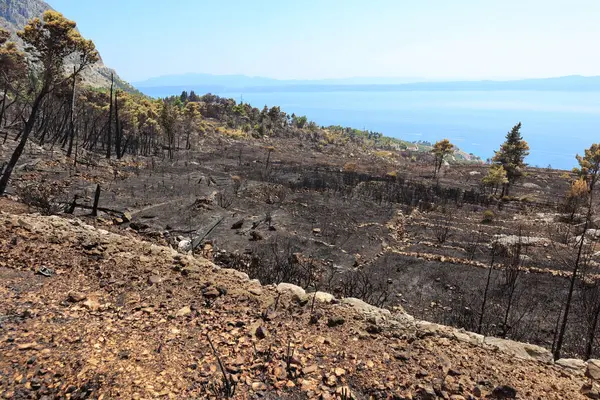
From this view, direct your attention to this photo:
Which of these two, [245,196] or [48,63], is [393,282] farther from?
[48,63]

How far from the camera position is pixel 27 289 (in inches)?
248

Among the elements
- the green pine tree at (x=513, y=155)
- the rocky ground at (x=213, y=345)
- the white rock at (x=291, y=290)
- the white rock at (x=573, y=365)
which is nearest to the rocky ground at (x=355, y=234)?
the white rock at (x=291, y=290)

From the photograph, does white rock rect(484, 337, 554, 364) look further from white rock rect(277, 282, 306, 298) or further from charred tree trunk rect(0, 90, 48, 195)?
charred tree trunk rect(0, 90, 48, 195)

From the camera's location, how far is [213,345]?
17.9ft

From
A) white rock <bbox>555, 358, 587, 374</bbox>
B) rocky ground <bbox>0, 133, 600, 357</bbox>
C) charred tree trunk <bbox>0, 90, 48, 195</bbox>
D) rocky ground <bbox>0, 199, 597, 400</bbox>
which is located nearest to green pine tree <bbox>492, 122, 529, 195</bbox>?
rocky ground <bbox>0, 133, 600, 357</bbox>

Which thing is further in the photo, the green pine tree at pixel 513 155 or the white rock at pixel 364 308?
the green pine tree at pixel 513 155

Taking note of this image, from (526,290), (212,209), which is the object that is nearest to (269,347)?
(526,290)

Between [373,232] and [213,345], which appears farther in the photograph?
[373,232]

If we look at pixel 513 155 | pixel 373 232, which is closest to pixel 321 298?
pixel 373 232

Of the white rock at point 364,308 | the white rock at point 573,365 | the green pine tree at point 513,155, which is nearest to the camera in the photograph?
the white rock at point 573,365

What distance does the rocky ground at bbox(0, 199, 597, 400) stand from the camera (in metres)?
4.65

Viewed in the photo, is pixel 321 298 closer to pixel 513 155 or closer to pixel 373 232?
pixel 373 232

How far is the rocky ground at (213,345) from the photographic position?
4652 millimetres

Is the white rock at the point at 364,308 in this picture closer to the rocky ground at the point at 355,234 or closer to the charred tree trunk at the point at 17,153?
the rocky ground at the point at 355,234
